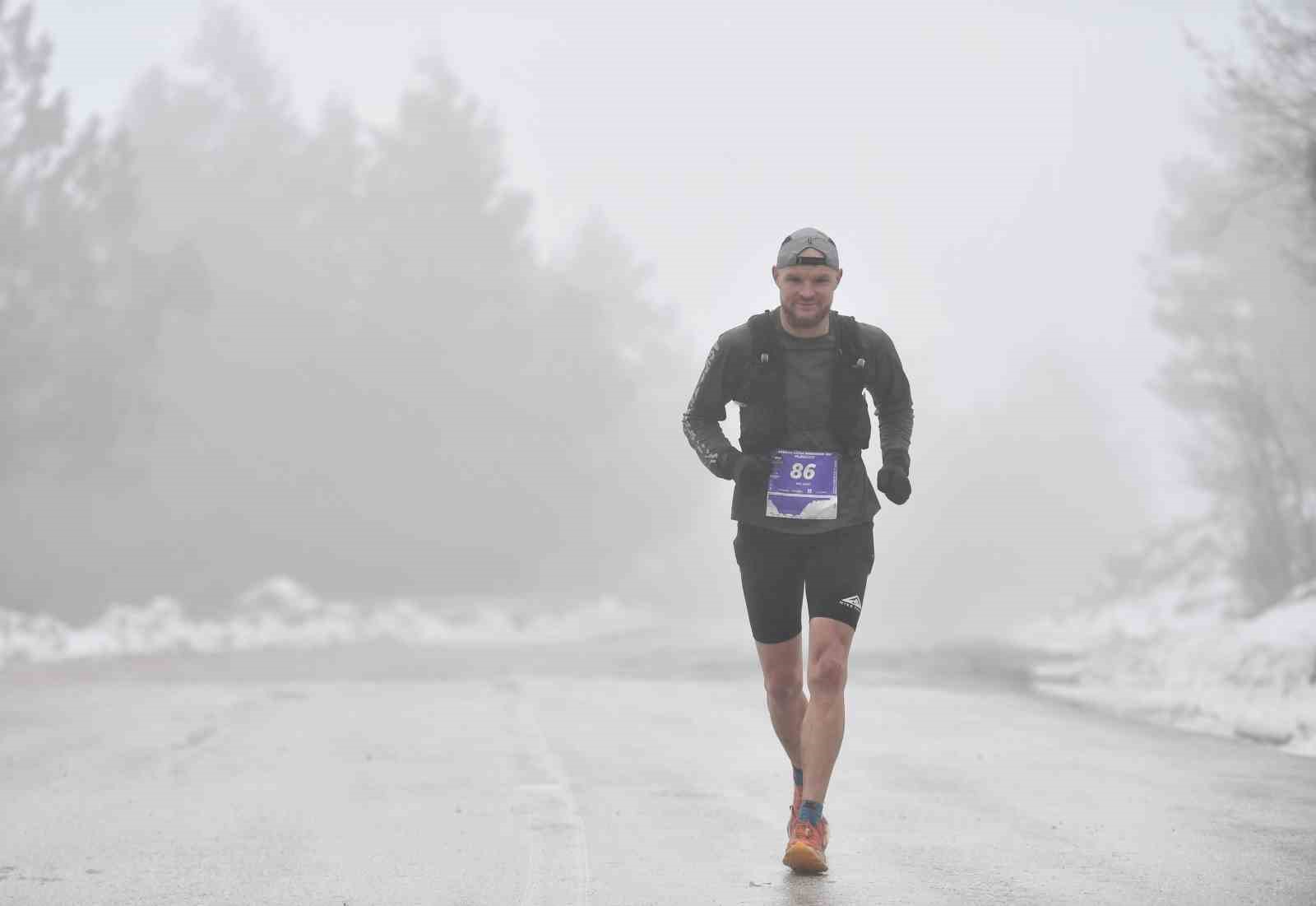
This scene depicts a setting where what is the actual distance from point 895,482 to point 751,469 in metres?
0.56

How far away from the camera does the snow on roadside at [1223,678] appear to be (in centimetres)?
1191

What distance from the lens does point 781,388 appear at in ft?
22.1

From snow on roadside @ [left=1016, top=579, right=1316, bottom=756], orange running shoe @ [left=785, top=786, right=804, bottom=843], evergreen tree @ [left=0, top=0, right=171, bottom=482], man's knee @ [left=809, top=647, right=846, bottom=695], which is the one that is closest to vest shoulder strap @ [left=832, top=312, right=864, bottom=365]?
man's knee @ [left=809, top=647, right=846, bottom=695]

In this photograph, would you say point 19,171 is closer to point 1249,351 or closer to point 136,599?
point 136,599

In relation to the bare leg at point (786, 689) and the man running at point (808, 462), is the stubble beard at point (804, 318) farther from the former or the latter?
the bare leg at point (786, 689)

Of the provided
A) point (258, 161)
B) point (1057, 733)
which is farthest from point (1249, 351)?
point (1057, 733)

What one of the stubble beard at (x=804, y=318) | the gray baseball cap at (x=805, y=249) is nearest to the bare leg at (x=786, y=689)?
the stubble beard at (x=804, y=318)

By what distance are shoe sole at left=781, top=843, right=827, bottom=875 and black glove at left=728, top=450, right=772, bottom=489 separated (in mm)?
1376

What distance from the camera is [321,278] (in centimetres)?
3947

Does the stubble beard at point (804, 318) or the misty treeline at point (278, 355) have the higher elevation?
the misty treeline at point (278, 355)

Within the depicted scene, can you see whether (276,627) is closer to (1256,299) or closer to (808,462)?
(808,462)

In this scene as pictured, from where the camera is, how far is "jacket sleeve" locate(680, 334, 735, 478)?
6750mm

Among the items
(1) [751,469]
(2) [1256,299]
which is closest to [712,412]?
(1) [751,469]

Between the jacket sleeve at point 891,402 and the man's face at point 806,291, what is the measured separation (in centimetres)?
28
